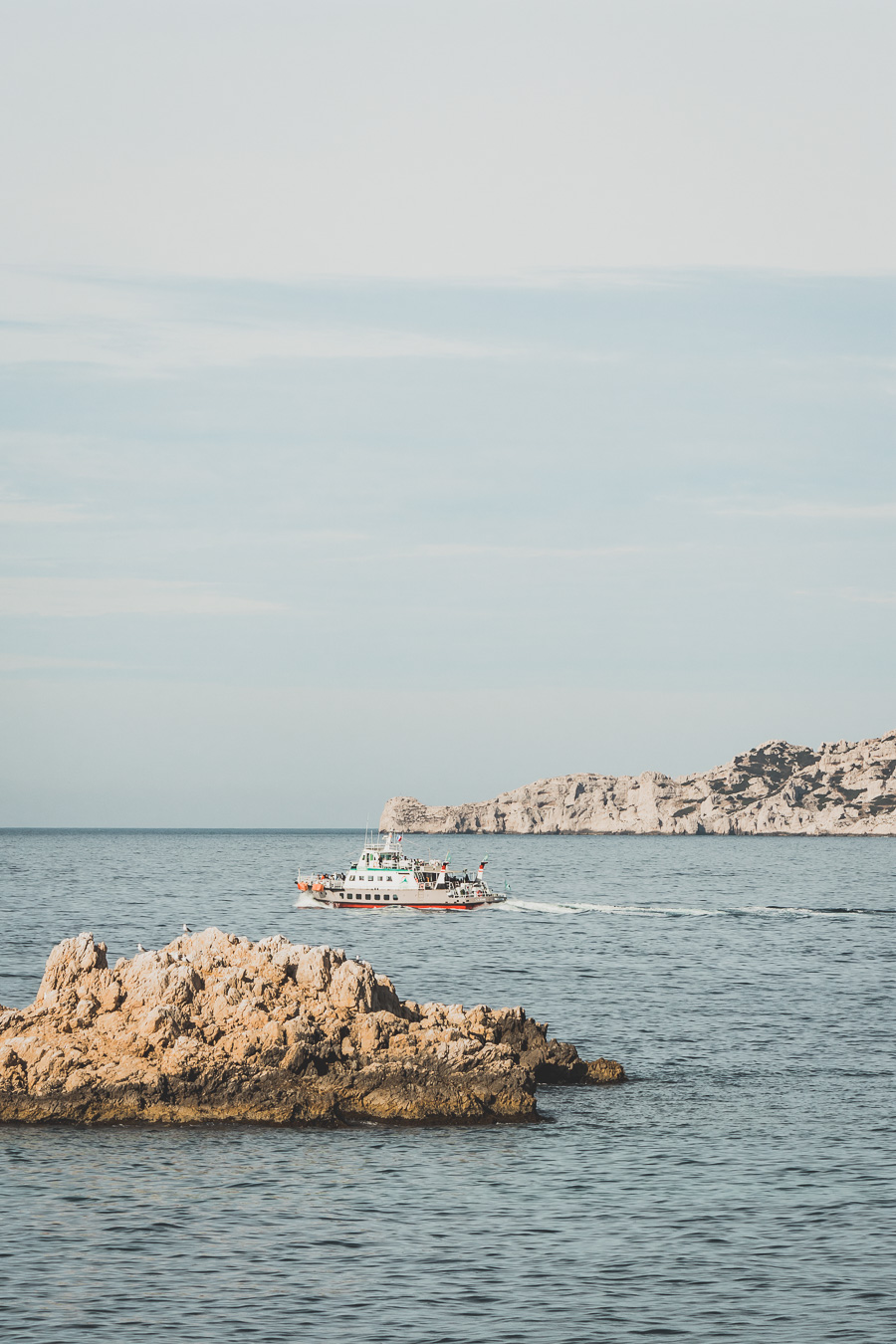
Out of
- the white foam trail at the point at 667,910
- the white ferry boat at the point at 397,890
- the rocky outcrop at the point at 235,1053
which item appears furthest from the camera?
the white ferry boat at the point at 397,890

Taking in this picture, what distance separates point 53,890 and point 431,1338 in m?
135

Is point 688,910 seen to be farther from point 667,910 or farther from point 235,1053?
point 235,1053

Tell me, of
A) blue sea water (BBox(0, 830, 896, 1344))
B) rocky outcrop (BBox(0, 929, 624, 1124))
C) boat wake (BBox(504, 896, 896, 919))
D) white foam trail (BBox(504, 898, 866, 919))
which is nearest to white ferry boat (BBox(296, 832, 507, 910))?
white foam trail (BBox(504, 898, 866, 919))

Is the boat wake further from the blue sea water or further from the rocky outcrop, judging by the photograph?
the rocky outcrop

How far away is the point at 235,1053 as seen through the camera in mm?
37062

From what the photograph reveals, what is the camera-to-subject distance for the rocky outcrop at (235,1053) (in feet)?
119

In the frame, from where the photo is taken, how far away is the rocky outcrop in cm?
3616

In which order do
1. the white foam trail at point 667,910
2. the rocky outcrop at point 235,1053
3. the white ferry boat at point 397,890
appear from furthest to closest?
the white ferry boat at point 397,890 < the white foam trail at point 667,910 < the rocky outcrop at point 235,1053

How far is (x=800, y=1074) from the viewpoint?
45250 mm

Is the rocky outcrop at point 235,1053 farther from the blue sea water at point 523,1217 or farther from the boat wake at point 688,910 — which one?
the boat wake at point 688,910

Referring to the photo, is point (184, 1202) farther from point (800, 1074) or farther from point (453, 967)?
point (453, 967)

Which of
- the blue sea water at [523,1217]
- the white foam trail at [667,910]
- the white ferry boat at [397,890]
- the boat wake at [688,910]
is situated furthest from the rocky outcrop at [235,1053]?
the white ferry boat at [397,890]

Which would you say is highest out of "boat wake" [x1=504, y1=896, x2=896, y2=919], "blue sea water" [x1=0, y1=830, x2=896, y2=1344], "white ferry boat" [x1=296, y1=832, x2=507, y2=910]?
"white ferry boat" [x1=296, y1=832, x2=507, y2=910]

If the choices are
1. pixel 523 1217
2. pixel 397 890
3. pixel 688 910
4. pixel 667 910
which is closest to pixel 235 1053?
pixel 523 1217
